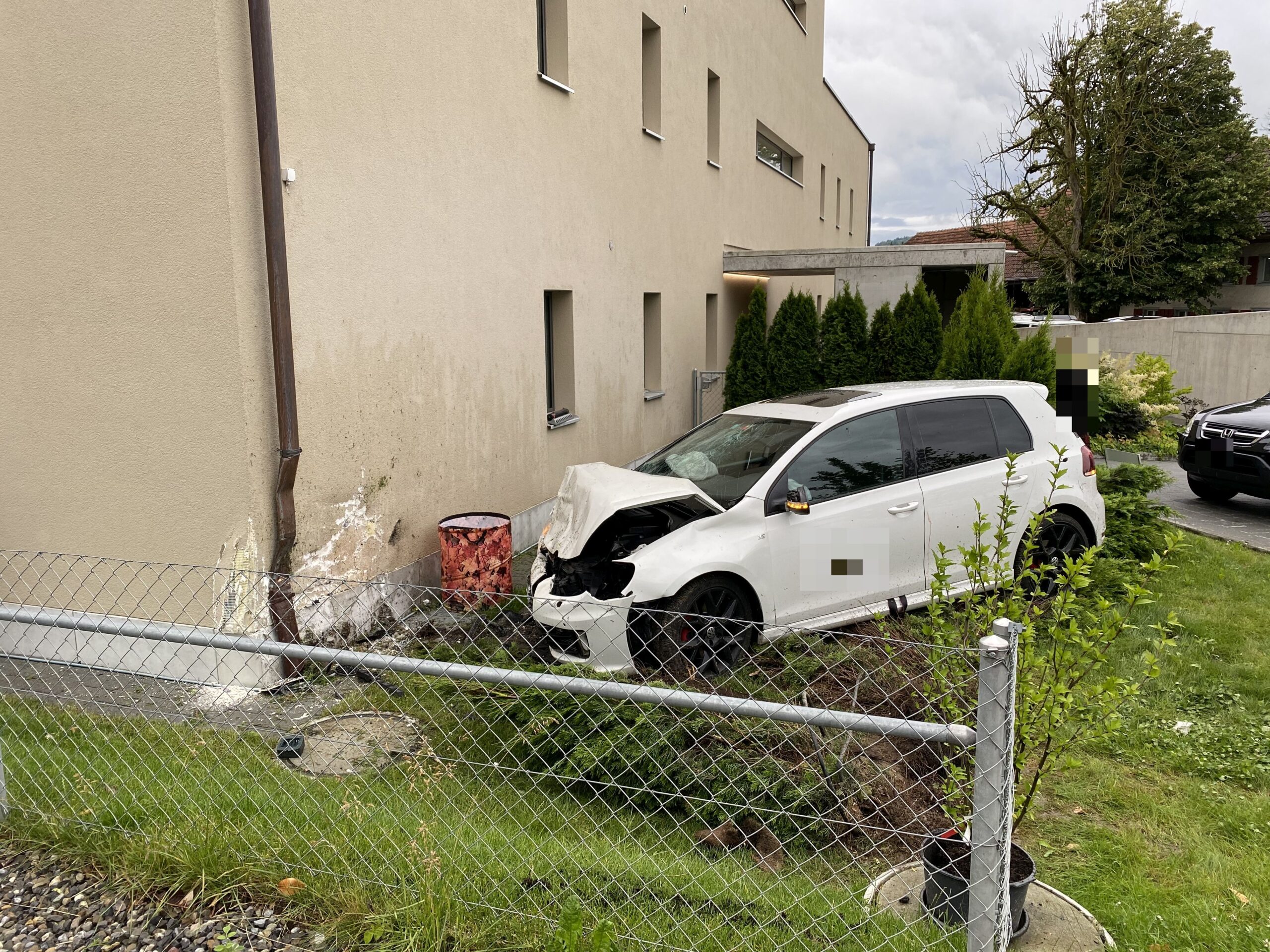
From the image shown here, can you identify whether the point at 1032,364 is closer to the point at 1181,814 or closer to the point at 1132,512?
the point at 1132,512

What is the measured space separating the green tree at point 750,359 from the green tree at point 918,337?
6.89ft

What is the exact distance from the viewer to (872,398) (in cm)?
645

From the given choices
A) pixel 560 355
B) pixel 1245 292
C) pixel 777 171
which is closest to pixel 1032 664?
pixel 560 355

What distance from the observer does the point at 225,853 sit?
327 cm

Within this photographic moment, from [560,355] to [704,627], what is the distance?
543 cm

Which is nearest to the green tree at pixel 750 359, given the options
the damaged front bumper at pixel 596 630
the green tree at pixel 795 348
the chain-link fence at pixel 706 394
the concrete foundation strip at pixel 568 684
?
the green tree at pixel 795 348

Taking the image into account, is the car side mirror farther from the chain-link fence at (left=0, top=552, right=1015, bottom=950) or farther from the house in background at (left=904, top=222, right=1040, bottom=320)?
the house in background at (left=904, top=222, right=1040, bottom=320)

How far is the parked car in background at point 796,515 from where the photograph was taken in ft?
17.8

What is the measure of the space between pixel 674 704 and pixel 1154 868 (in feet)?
8.13

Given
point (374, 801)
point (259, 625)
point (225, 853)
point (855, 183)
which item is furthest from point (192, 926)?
point (855, 183)

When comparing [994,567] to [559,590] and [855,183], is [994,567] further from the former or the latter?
[855,183]

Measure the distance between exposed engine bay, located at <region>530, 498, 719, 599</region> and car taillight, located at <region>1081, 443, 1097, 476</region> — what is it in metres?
3.21

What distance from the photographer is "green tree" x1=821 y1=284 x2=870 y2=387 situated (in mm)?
13281

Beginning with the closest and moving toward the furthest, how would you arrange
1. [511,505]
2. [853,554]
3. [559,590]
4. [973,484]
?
[559,590], [853,554], [973,484], [511,505]
